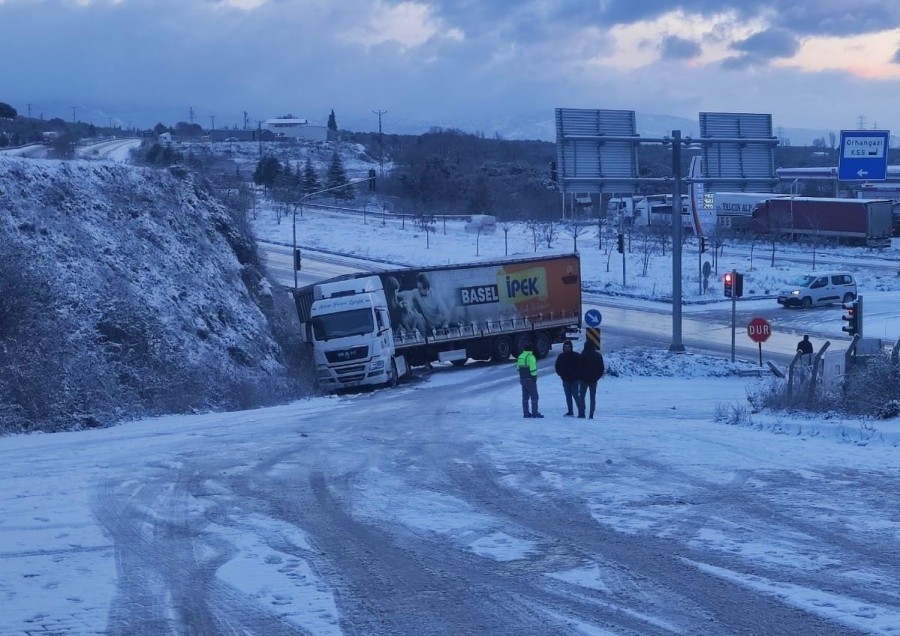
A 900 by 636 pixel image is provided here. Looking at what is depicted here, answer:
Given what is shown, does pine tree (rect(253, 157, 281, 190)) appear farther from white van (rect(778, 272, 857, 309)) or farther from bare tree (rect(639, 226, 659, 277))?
white van (rect(778, 272, 857, 309))

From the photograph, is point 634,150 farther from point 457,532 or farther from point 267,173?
point 267,173

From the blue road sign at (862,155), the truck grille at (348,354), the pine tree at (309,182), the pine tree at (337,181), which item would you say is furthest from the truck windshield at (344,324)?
the pine tree at (337,181)

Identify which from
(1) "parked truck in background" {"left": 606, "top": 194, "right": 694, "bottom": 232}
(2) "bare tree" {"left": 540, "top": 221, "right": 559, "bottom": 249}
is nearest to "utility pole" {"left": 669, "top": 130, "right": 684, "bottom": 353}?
(2) "bare tree" {"left": 540, "top": 221, "right": 559, "bottom": 249}

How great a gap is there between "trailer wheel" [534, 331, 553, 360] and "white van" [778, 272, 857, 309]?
19356mm

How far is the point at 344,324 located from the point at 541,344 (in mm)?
10511

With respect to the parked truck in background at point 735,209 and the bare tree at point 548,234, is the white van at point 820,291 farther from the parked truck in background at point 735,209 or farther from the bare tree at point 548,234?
the parked truck in background at point 735,209

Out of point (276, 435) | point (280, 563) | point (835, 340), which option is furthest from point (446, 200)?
point (280, 563)

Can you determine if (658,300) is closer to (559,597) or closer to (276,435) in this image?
(276,435)

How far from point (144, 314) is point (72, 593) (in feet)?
64.2

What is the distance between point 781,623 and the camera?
696cm

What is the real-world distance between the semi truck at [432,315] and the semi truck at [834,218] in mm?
40844

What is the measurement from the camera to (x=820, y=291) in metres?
54.0

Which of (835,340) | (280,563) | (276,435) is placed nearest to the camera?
(280,563)

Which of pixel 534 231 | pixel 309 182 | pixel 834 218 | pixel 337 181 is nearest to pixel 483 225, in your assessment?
pixel 534 231
